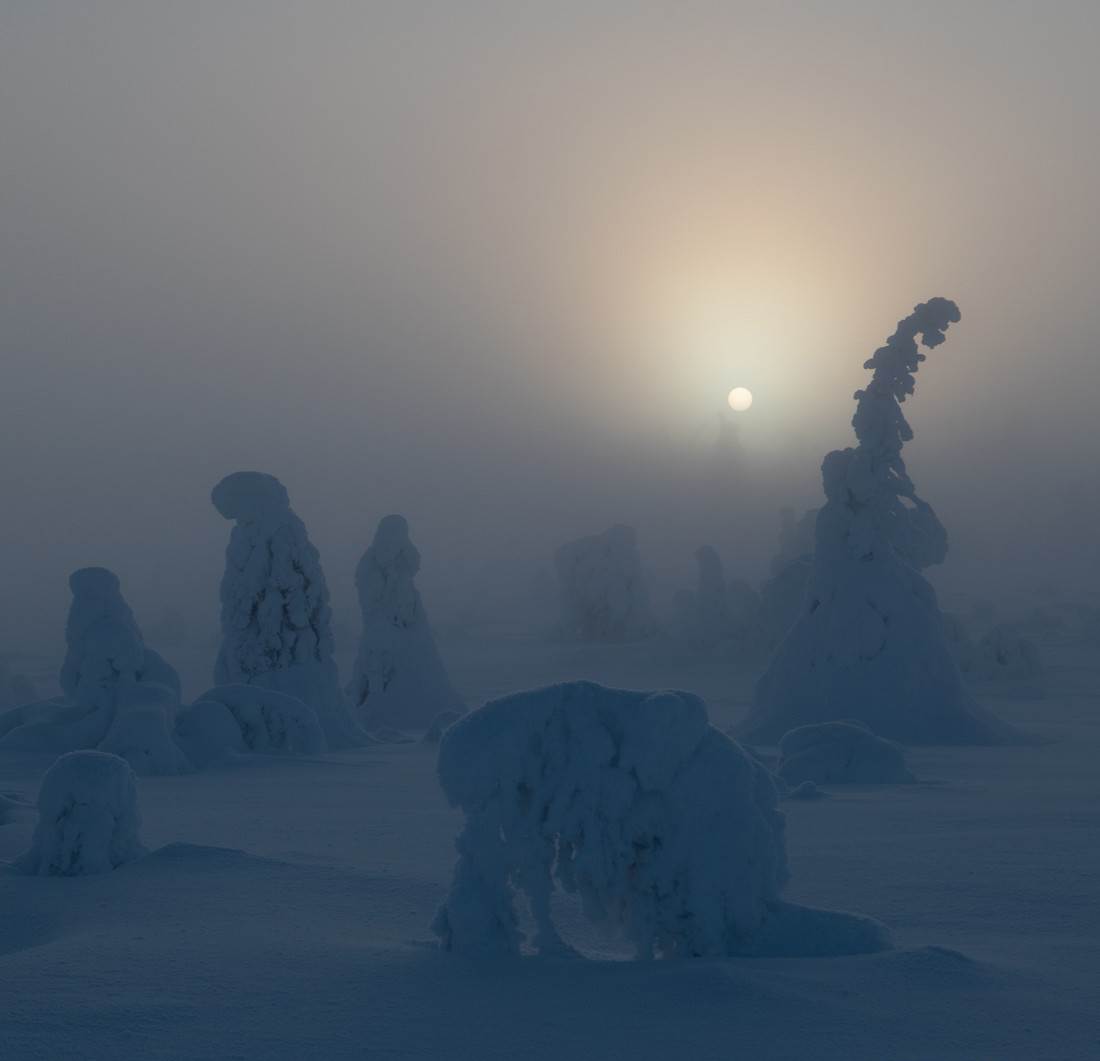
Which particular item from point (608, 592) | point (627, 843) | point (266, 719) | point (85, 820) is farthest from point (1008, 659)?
point (627, 843)

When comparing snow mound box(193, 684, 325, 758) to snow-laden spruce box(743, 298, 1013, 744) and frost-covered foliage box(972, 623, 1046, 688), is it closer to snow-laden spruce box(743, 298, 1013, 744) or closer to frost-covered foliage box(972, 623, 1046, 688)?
snow-laden spruce box(743, 298, 1013, 744)

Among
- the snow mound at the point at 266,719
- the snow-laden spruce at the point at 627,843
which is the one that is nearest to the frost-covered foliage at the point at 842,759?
the snow mound at the point at 266,719

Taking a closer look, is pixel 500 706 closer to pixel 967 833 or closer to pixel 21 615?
pixel 967 833

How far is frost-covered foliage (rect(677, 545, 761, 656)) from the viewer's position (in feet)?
142

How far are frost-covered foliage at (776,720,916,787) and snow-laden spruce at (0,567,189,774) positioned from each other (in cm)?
925

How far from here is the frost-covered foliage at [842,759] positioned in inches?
613

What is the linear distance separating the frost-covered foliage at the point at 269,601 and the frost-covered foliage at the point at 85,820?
46.5 ft

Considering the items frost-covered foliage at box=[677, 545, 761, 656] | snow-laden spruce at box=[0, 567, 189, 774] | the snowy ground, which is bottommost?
the snowy ground

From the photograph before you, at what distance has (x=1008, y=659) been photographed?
34531 mm

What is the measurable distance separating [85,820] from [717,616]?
35572mm

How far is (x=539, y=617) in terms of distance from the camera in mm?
75375

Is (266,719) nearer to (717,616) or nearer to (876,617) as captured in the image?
(876,617)

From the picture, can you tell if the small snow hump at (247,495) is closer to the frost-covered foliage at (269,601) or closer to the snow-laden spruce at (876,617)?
the frost-covered foliage at (269,601)

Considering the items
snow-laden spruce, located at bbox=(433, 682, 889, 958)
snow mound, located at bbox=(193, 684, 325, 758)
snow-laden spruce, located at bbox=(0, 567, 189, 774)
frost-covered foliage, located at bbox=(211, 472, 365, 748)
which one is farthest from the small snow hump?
snow-laden spruce, located at bbox=(433, 682, 889, 958)
